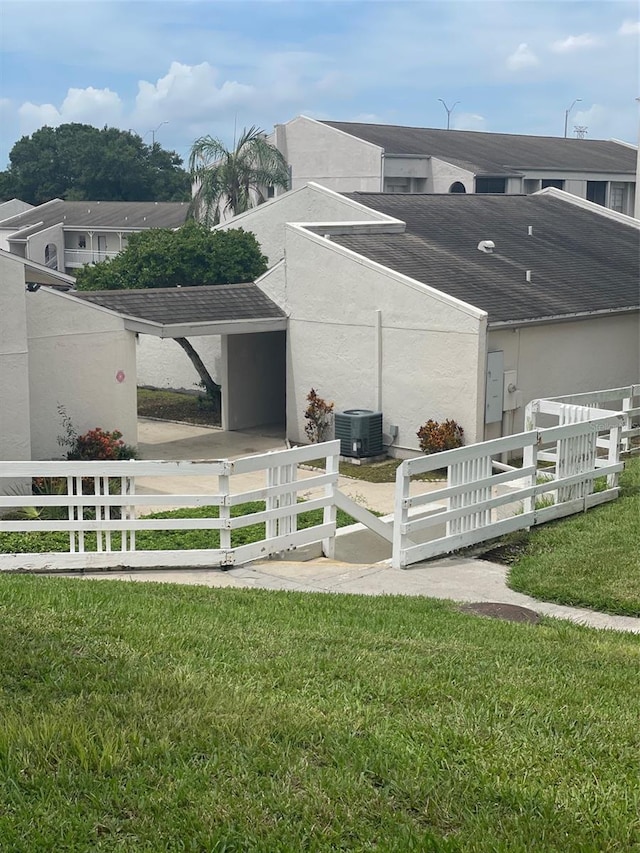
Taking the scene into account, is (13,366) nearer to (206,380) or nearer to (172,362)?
(206,380)

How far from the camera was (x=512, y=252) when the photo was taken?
1032 inches

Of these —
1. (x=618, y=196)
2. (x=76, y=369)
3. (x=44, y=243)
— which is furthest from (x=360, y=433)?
(x=44, y=243)

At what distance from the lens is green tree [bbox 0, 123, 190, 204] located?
9525 cm

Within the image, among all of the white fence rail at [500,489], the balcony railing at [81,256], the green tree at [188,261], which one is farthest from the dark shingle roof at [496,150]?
the white fence rail at [500,489]

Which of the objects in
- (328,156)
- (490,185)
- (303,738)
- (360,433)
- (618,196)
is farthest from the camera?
(618,196)

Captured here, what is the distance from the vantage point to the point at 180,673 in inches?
258

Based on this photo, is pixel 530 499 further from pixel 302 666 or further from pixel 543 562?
pixel 302 666

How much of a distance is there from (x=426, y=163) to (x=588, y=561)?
140 ft

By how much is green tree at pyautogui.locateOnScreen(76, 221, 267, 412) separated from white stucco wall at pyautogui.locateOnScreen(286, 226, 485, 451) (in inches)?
247

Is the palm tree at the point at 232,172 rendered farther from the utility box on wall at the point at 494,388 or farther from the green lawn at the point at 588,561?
the green lawn at the point at 588,561

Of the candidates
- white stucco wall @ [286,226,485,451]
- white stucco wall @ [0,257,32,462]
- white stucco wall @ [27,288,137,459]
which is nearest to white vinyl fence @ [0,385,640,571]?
white stucco wall @ [0,257,32,462]

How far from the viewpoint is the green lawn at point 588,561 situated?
10.6m

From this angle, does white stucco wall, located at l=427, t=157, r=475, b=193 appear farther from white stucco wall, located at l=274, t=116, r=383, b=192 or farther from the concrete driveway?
the concrete driveway

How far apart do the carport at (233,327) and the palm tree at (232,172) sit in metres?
15.1
